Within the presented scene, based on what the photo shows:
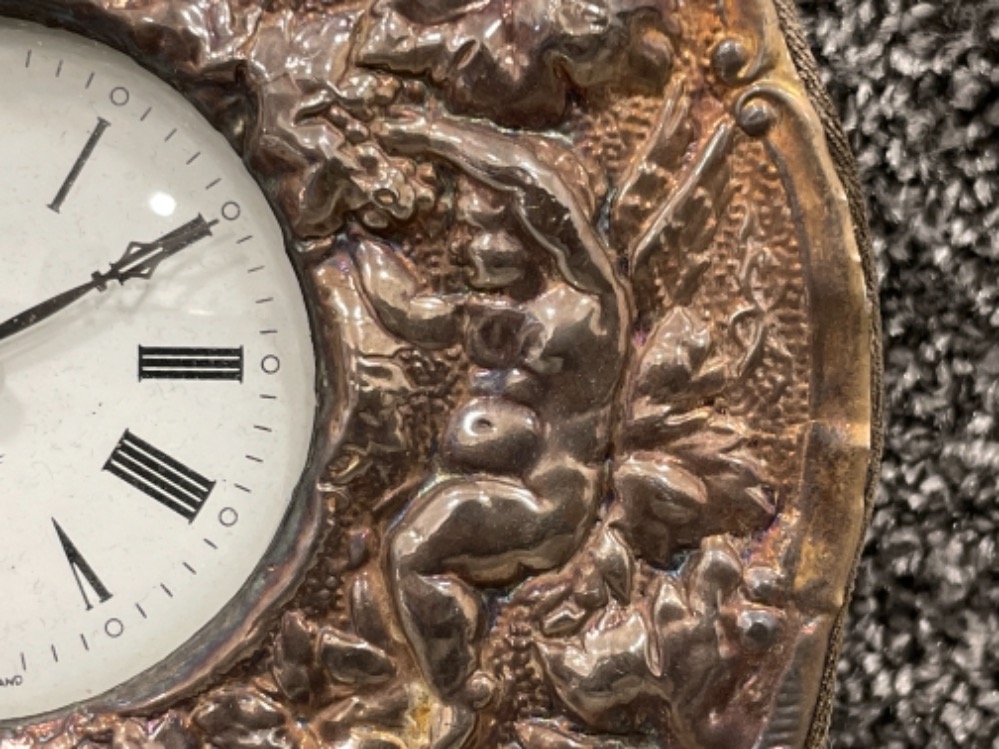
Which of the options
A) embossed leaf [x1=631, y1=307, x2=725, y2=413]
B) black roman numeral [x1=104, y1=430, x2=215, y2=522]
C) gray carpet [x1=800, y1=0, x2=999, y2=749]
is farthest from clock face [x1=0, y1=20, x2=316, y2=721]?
gray carpet [x1=800, y1=0, x2=999, y2=749]

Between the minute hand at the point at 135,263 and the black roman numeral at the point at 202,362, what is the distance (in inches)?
1.5

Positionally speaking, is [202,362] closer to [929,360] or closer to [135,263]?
[135,263]

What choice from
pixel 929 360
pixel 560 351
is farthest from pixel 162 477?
Answer: pixel 929 360

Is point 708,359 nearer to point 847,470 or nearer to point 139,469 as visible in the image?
point 847,470

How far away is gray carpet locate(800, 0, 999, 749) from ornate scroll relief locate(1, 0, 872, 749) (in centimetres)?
14

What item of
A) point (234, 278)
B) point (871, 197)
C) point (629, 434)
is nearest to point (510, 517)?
point (629, 434)

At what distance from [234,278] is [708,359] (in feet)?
0.75

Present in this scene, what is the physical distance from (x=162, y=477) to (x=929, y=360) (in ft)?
1.39

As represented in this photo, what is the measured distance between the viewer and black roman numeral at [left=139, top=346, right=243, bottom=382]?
0.61 meters

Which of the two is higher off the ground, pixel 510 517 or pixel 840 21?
pixel 840 21

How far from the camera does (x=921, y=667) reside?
0.74 metres

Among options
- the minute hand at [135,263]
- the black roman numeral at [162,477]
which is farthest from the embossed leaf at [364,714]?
the minute hand at [135,263]

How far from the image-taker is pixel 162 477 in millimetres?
611

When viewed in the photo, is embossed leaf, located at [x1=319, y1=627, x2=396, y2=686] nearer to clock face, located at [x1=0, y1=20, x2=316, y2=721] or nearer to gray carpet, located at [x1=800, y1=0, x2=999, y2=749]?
clock face, located at [x1=0, y1=20, x2=316, y2=721]
